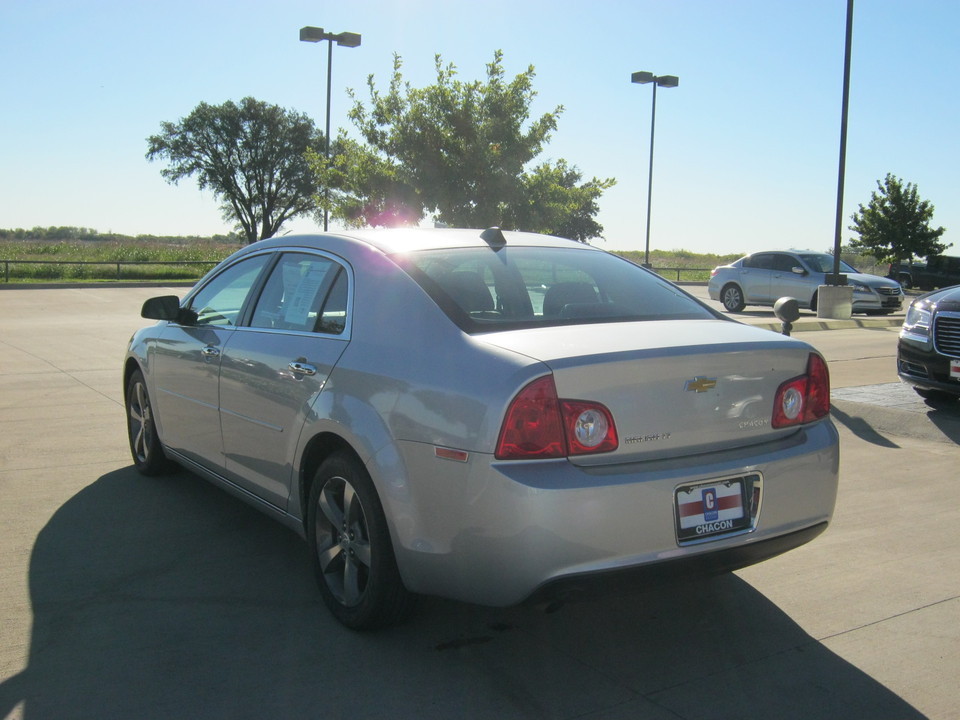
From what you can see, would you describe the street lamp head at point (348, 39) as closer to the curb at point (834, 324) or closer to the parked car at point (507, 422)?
the curb at point (834, 324)

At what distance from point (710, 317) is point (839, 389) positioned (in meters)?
6.20

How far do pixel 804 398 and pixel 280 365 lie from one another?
7.05ft

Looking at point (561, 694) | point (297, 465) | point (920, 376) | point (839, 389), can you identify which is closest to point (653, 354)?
point (561, 694)

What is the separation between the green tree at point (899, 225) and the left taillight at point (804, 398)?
4927cm

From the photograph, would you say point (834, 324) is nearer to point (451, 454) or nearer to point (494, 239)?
point (494, 239)

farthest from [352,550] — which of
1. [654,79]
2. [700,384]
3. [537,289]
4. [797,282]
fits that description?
[654,79]

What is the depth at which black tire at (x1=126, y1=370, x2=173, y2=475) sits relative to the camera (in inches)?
232

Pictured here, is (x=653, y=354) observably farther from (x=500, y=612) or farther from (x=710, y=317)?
(x=500, y=612)

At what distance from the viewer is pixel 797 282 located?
72.9 ft

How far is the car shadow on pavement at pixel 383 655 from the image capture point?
3.10 meters

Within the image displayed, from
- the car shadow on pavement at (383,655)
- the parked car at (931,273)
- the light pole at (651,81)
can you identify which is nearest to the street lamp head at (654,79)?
the light pole at (651,81)

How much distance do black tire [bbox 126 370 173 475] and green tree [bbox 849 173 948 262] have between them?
48.6m

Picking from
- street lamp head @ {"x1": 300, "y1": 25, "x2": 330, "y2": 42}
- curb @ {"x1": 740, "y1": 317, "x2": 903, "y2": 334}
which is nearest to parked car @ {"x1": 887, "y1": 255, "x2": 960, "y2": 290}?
curb @ {"x1": 740, "y1": 317, "x2": 903, "y2": 334}

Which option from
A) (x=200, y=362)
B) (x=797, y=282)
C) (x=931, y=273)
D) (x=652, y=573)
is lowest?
(x=652, y=573)
